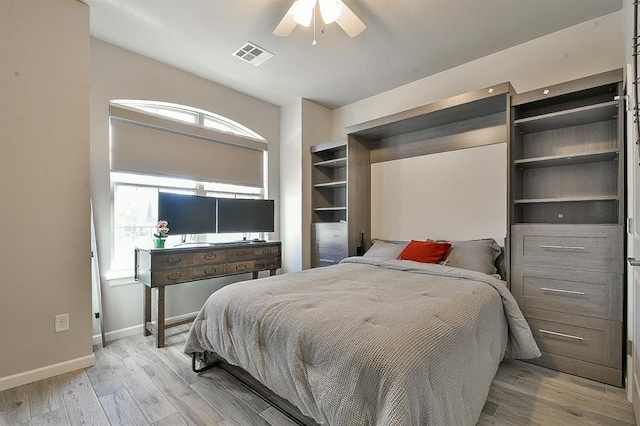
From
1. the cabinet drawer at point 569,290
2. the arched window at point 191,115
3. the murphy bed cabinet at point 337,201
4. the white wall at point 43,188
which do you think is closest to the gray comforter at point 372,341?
the cabinet drawer at point 569,290

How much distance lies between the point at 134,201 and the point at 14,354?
A: 1501mm

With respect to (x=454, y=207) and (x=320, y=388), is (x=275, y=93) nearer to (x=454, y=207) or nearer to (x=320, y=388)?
(x=454, y=207)

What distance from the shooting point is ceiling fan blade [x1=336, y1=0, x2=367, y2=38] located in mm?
2049

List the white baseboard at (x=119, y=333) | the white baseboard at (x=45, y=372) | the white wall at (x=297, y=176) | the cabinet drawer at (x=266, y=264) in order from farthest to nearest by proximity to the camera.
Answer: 1. the white wall at (x=297, y=176)
2. the cabinet drawer at (x=266, y=264)
3. the white baseboard at (x=119, y=333)
4. the white baseboard at (x=45, y=372)

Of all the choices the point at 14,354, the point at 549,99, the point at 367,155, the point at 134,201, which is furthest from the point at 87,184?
the point at 549,99

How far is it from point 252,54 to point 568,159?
291cm

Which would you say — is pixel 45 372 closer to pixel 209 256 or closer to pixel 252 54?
pixel 209 256

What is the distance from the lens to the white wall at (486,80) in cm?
246

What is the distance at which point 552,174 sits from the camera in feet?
8.43

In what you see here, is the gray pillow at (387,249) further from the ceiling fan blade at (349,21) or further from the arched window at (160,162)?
the ceiling fan blade at (349,21)

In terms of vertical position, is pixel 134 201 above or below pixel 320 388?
above

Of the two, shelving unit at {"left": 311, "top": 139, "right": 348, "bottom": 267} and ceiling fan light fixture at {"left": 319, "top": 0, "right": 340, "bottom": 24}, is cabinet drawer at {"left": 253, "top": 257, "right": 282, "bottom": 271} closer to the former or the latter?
shelving unit at {"left": 311, "top": 139, "right": 348, "bottom": 267}

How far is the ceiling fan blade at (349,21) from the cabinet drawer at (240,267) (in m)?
2.45

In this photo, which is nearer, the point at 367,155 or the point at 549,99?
the point at 549,99
